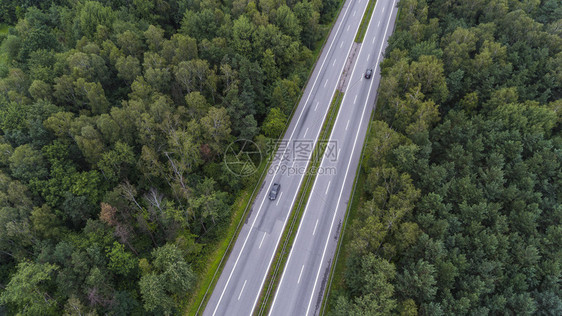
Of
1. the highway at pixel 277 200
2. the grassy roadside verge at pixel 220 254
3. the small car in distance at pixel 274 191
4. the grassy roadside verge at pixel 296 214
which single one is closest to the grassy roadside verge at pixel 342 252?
the grassy roadside verge at pixel 296 214

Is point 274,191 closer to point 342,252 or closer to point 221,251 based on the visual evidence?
point 221,251

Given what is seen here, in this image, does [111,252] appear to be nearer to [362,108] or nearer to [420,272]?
[420,272]

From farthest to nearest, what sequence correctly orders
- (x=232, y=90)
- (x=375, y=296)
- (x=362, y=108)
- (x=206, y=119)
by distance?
1. (x=362, y=108)
2. (x=232, y=90)
3. (x=206, y=119)
4. (x=375, y=296)

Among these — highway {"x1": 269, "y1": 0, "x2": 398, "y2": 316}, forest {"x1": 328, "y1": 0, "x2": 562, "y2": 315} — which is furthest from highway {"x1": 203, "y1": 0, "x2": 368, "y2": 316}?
forest {"x1": 328, "y1": 0, "x2": 562, "y2": 315}

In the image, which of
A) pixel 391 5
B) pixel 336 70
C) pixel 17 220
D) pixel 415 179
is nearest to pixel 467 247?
pixel 415 179

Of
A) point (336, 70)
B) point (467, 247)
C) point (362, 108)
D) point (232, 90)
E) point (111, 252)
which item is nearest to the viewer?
point (467, 247)

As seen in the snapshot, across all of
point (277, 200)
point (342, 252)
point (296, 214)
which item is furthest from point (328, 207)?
point (277, 200)

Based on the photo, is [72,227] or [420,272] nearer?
[420,272]
